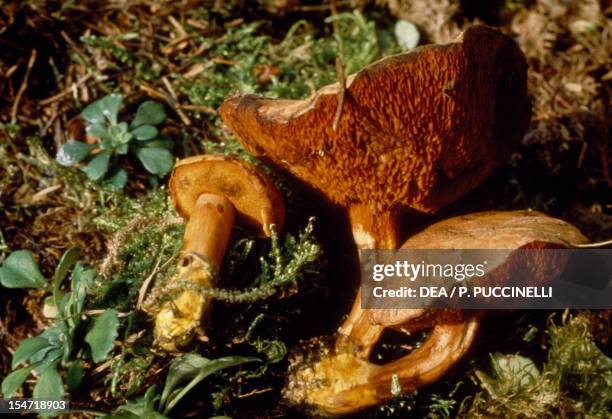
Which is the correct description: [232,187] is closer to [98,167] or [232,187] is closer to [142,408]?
[98,167]

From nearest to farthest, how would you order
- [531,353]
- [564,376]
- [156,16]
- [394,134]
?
[394,134], [564,376], [531,353], [156,16]

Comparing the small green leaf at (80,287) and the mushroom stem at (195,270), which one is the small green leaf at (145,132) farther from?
the small green leaf at (80,287)

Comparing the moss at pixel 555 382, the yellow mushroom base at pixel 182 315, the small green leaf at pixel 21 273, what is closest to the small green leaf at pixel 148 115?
the small green leaf at pixel 21 273

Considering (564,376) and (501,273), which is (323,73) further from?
(564,376)

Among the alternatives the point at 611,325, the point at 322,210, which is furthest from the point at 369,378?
the point at 611,325

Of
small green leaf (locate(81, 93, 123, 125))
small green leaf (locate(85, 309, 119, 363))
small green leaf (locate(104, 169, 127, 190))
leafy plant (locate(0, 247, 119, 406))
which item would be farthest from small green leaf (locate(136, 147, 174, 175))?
small green leaf (locate(85, 309, 119, 363))

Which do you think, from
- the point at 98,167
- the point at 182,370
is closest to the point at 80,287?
the point at 182,370
